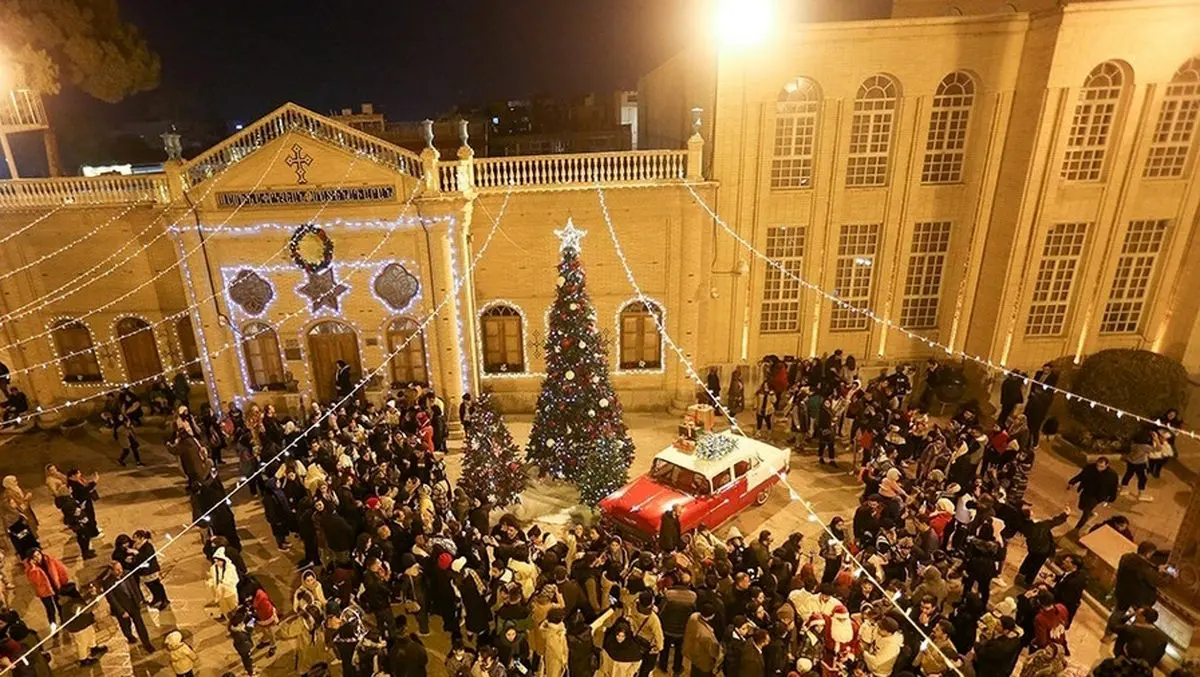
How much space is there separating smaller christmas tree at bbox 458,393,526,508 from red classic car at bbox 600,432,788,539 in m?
2.02

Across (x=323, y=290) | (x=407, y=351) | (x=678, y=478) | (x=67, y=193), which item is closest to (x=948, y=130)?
(x=678, y=478)

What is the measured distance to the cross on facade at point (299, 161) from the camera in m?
15.9

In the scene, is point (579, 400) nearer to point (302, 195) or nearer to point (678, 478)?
point (678, 478)

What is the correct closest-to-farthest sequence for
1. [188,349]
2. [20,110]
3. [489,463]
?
[489,463], [188,349], [20,110]

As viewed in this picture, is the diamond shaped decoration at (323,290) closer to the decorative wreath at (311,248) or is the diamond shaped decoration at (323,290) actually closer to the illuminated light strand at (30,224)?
the decorative wreath at (311,248)

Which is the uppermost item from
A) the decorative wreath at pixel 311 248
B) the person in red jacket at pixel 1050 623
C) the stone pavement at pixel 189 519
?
the decorative wreath at pixel 311 248

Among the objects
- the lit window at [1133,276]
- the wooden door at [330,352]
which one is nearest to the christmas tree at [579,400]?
the wooden door at [330,352]

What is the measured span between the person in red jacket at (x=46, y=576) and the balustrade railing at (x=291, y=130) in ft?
29.1

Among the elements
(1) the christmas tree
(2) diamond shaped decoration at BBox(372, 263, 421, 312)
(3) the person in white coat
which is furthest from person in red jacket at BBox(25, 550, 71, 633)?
(2) diamond shaped decoration at BBox(372, 263, 421, 312)

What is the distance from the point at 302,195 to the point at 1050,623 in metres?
16.2

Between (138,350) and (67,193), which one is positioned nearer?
(67,193)

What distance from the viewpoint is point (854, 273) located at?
19.0 meters

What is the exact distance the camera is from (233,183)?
1617 centimetres

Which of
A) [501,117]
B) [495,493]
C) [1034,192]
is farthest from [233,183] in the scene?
[501,117]
